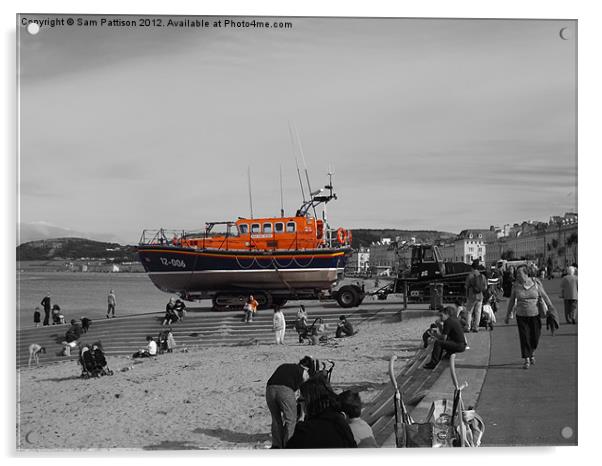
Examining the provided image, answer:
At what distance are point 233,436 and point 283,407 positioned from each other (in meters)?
1.32

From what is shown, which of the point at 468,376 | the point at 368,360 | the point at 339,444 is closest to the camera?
the point at 339,444

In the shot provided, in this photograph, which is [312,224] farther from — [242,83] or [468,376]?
[468,376]

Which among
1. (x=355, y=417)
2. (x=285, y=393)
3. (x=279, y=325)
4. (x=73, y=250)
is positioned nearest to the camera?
(x=355, y=417)

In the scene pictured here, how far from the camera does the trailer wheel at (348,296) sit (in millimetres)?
8078

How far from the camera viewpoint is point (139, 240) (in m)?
6.89

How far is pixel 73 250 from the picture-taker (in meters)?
6.71

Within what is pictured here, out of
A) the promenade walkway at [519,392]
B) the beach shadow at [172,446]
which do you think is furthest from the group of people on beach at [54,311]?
the promenade walkway at [519,392]

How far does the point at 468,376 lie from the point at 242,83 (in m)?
3.29

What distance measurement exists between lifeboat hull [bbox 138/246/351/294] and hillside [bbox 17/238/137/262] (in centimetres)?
45

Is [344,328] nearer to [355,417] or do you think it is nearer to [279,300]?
[279,300]

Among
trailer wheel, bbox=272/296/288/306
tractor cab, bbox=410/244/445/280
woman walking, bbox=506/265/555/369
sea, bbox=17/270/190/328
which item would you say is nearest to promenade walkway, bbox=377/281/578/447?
woman walking, bbox=506/265/555/369

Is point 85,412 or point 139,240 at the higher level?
point 139,240

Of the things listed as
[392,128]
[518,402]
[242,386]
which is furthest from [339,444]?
[392,128]

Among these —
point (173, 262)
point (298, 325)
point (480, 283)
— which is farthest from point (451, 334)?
point (173, 262)
